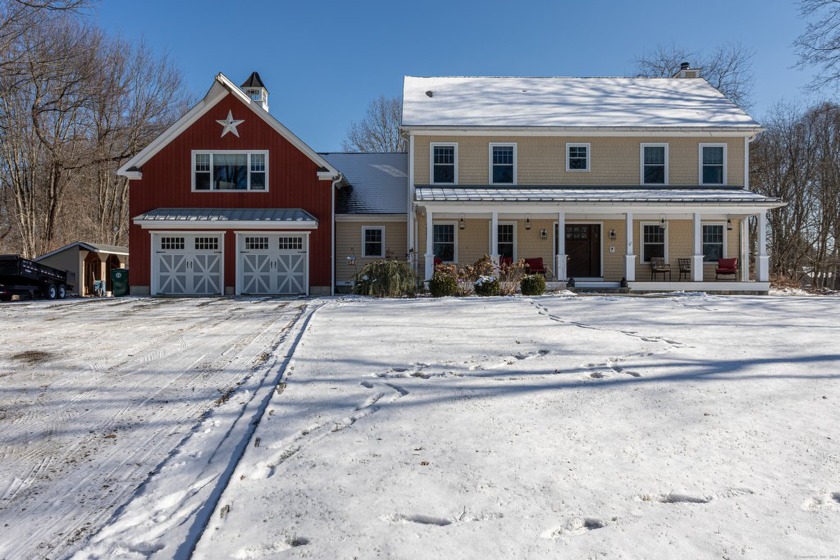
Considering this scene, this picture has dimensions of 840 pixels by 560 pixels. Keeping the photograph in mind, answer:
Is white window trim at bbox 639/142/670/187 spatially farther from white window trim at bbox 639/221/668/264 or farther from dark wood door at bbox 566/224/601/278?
→ dark wood door at bbox 566/224/601/278

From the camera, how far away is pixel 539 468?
10.6 feet

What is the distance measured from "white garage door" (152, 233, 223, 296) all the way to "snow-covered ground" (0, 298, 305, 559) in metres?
9.90

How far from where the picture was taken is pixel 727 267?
1766cm

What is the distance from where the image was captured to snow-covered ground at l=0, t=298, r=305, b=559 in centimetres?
278

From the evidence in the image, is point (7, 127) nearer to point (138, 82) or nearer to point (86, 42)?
point (86, 42)

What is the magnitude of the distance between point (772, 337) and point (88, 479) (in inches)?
298

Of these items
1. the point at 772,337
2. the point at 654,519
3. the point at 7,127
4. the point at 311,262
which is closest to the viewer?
the point at 654,519

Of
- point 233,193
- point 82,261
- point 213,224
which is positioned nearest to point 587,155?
point 233,193

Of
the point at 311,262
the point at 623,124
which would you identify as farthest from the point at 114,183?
the point at 623,124

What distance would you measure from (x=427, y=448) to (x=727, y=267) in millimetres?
17326

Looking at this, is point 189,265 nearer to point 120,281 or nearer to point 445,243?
point 120,281

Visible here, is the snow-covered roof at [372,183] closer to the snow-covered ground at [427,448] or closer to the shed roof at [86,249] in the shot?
the shed roof at [86,249]

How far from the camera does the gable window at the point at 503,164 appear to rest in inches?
748

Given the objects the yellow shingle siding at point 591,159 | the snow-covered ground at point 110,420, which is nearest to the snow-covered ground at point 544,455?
the snow-covered ground at point 110,420
